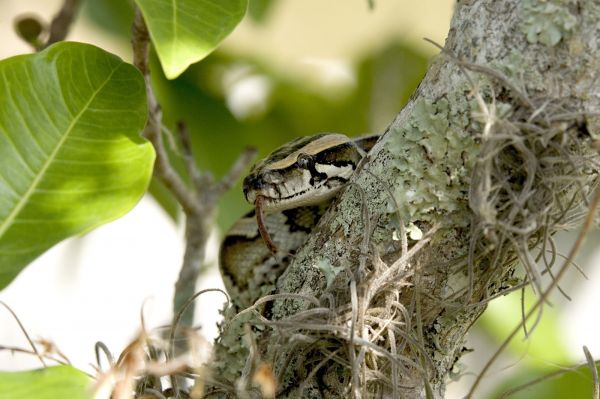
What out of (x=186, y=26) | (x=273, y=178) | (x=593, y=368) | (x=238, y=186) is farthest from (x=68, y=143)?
(x=238, y=186)

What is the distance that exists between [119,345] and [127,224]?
817mm

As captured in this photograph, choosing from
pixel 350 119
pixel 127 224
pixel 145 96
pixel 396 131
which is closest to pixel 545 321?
pixel 350 119

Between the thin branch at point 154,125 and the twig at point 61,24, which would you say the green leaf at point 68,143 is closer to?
the thin branch at point 154,125

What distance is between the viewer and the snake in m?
1.63

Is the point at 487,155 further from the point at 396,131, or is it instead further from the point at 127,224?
the point at 127,224

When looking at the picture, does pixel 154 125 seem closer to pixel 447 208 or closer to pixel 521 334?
pixel 447 208

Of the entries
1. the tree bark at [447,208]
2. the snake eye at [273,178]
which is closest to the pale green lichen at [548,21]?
the tree bark at [447,208]

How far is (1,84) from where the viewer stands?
4.14ft

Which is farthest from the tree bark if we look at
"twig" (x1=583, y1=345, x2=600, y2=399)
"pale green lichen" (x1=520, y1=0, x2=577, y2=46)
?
"twig" (x1=583, y1=345, x2=600, y2=399)

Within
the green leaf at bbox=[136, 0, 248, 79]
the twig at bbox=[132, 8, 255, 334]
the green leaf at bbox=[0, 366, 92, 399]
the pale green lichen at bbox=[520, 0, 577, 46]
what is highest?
the pale green lichen at bbox=[520, 0, 577, 46]

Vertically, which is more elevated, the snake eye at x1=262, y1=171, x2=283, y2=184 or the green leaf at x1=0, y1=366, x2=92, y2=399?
the snake eye at x1=262, y1=171, x2=283, y2=184

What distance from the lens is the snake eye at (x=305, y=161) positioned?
5.47ft

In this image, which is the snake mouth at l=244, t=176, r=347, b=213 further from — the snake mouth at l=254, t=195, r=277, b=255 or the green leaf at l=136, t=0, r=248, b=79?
the green leaf at l=136, t=0, r=248, b=79

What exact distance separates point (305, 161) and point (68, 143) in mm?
555
